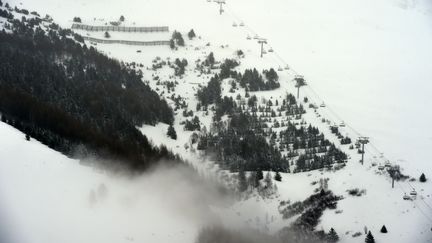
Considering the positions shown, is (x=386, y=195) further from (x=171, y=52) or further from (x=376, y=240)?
(x=171, y=52)

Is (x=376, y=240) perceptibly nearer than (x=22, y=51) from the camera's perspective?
Yes

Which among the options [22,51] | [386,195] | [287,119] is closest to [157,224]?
[386,195]

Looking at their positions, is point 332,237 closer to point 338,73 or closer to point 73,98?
point 73,98

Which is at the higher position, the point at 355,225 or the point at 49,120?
the point at 49,120

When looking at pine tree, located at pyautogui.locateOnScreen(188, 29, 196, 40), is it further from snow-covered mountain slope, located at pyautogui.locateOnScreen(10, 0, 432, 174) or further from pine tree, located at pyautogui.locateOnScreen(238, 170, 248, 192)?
pine tree, located at pyautogui.locateOnScreen(238, 170, 248, 192)

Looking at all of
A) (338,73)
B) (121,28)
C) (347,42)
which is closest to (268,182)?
(338,73)

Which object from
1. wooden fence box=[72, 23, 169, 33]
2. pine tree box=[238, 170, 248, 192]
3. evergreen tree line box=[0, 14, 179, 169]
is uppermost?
wooden fence box=[72, 23, 169, 33]

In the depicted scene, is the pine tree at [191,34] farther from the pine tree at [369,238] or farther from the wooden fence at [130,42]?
the pine tree at [369,238]

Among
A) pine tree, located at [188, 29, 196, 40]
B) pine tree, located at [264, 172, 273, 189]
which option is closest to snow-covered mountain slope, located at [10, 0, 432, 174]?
pine tree, located at [188, 29, 196, 40]
